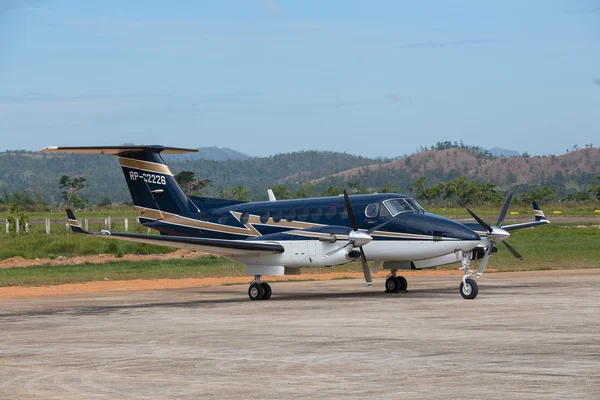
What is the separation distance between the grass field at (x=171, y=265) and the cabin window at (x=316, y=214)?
1164cm

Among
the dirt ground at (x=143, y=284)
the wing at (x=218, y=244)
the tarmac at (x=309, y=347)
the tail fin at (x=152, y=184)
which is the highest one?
the tail fin at (x=152, y=184)

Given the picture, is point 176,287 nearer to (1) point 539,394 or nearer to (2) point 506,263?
(2) point 506,263

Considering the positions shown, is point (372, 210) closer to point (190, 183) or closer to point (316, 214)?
point (316, 214)

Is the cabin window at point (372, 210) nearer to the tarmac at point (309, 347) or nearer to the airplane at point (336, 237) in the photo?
the airplane at point (336, 237)

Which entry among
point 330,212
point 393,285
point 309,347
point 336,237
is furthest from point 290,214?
point 309,347

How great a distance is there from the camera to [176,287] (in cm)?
Answer: 3384

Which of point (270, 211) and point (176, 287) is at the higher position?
point (270, 211)

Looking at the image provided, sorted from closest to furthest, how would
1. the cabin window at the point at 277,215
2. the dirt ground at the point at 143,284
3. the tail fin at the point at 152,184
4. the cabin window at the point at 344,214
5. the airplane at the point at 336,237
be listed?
the airplane at the point at 336,237, the cabin window at the point at 344,214, the cabin window at the point at 277,215, the tail fin at the point at 152,184, the dirt ground at the point at 143,284

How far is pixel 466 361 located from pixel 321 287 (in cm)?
1861

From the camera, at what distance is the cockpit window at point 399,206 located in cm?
2702

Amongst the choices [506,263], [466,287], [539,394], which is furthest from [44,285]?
[539,394]

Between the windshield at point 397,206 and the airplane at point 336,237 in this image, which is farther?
the windshield at point 397,206

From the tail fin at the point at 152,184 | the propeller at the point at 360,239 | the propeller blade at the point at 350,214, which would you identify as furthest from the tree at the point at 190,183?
the propeller at the point at 360,239

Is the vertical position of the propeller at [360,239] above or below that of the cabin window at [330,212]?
below
